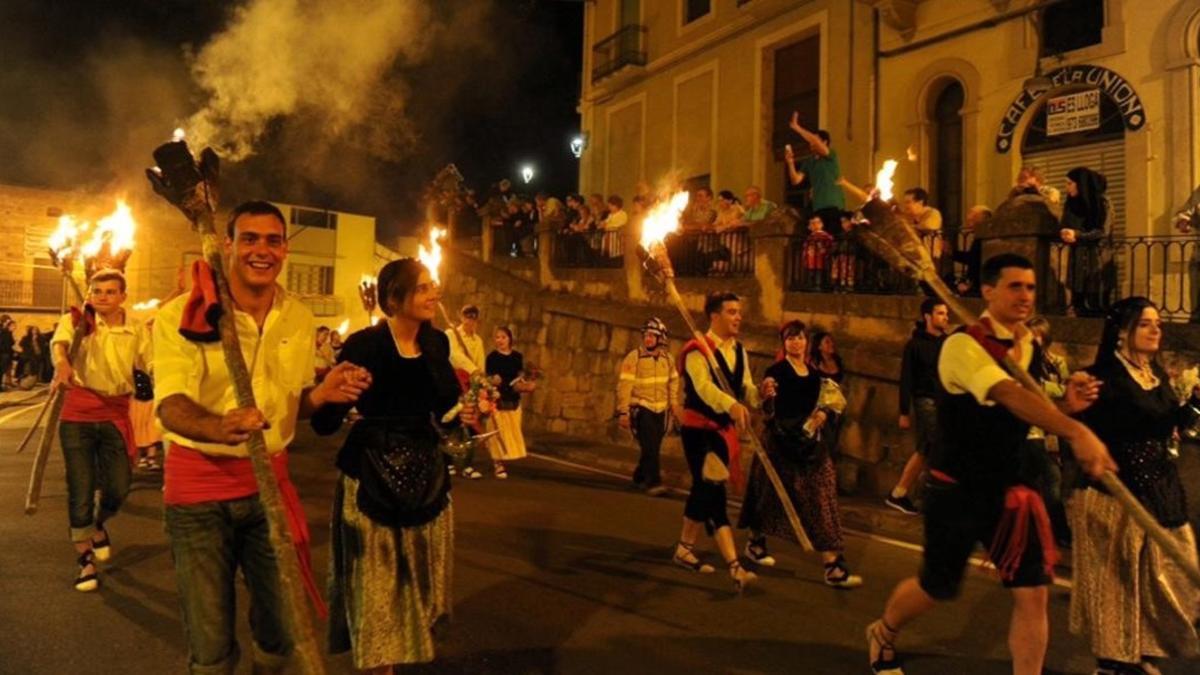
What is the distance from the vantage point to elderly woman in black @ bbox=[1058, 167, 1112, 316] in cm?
855

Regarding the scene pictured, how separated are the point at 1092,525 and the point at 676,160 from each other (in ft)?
52.1

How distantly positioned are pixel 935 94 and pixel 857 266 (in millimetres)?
4916

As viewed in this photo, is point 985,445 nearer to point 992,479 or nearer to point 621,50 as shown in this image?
point 992,479

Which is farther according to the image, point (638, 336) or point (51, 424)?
point (638, 336)

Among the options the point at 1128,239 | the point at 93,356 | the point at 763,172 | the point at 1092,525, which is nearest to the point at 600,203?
the point at 763,172

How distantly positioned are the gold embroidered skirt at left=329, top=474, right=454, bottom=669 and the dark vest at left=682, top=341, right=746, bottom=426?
281 cm

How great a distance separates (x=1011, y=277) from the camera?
3801 millimetres

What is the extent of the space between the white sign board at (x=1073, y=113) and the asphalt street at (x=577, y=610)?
7560mm

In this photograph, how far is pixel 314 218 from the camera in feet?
147

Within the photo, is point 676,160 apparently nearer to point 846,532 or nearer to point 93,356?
point 846,532

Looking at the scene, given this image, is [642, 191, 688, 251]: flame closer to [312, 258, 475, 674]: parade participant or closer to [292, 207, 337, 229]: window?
[312, 258, 475, 674]: parade participant

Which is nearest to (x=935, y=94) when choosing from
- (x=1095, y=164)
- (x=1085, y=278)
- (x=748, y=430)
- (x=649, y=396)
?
(x=1095, y=164)

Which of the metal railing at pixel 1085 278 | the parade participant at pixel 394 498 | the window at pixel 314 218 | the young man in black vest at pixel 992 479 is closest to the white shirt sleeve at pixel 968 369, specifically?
the young man in black vest at pixel 992 479

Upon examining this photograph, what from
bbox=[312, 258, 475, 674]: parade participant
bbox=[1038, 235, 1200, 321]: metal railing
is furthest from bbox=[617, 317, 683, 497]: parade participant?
bbox=[312, 258, 475, 674]: parade participant
